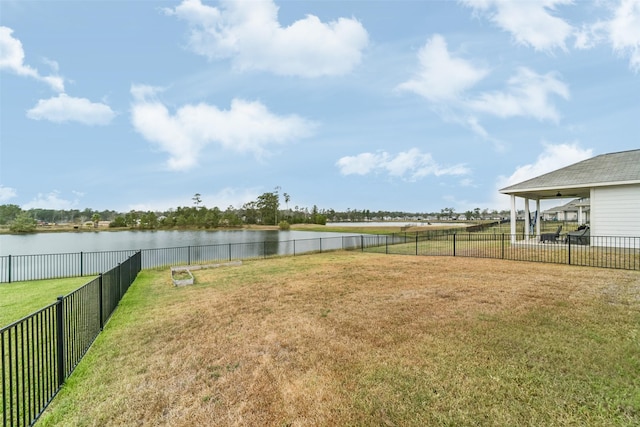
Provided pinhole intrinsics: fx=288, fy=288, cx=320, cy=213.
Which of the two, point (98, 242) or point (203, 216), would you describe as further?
point (203, 216)

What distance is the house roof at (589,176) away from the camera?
12766 mm

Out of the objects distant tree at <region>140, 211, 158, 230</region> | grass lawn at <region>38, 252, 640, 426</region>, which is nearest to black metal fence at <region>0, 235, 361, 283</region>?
grass lawn at <region>38, 252, 640, 426</region>

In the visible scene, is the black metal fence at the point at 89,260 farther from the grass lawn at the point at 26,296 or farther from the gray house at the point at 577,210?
the gray house at the point at 577,210

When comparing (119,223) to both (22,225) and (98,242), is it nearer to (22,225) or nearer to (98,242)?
(22,225)

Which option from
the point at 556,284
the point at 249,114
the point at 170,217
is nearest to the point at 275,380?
the point at 556,284

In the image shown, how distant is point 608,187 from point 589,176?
1035 millimetres

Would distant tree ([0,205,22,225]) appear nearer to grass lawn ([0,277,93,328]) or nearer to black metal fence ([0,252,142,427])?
grass lawn ([0,277,93,328])

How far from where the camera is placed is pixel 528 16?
35.5ft

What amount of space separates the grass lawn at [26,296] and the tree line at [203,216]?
183ft

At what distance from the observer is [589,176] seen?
1386 cm

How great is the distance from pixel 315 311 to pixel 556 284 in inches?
243

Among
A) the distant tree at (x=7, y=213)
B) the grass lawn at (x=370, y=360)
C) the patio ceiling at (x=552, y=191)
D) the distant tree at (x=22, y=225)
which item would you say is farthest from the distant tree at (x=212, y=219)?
the grass lawn at (x=370, y=360)

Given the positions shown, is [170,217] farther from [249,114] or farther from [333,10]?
[333,10]

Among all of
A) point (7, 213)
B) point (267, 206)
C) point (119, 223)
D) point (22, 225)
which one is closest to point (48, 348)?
point (22, 225)
